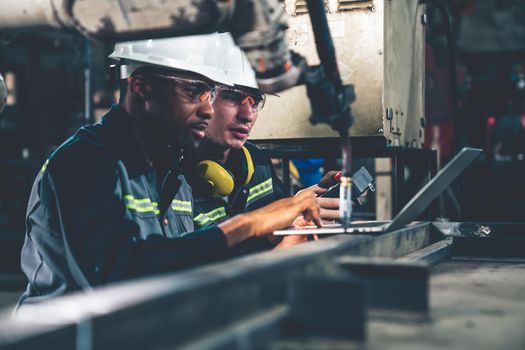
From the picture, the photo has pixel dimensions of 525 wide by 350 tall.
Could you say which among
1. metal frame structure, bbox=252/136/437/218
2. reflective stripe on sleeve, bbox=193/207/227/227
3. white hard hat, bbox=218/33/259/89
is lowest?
reflective stripe on sleeve, bbox=193/207/227/227

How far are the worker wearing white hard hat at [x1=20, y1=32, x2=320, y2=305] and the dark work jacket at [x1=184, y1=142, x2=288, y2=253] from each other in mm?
412

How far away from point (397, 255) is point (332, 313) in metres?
1.04

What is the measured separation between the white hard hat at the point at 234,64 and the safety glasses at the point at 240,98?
0.19 feet

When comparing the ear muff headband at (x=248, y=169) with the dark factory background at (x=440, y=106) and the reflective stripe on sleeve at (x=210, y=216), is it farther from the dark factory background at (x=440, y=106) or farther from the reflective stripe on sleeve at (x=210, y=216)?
the dark factory background at (x=440, y=106)

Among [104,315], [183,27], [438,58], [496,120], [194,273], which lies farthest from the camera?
→ [438,58]

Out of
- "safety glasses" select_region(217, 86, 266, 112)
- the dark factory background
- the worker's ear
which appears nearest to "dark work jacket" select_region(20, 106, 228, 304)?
the worker's ear

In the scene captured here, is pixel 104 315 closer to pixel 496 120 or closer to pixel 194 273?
pixel 194 273

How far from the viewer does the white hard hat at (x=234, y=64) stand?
3344mm

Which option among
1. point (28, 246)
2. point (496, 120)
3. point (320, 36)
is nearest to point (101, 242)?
point (28, 246)

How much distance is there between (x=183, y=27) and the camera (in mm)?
1834

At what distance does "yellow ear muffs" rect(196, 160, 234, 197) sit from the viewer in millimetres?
3328

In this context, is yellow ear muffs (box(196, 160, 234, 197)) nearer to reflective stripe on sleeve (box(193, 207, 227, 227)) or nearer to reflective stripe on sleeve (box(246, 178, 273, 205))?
reflective stripe on sleeve (box(193, 207, 227, 227))

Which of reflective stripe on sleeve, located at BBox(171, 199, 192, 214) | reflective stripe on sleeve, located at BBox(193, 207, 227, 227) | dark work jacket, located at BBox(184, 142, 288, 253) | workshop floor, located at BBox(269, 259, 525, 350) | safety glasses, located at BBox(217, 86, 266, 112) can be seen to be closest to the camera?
workshop floor, located at BBox(269, 259, 525, 350)

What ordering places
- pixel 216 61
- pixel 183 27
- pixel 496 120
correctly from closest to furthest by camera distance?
pixel 183 27 < pixel 216 61 < pixel 496 120
